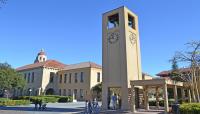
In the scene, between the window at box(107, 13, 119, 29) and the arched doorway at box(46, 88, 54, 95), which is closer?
the window at box(107, 13, 119, 29)

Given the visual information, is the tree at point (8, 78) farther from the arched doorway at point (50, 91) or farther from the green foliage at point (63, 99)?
the arched doorway at point (50, 91)

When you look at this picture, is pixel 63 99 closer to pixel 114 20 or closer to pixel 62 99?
pixel 62 99

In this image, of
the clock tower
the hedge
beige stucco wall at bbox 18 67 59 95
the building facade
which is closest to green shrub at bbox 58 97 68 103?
the building facade

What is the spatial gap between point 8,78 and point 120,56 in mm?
24398

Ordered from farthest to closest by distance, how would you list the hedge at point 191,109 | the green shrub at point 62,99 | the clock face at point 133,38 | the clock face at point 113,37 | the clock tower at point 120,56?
1. the green shrub at point 62,99
2. the clock face at point 133,38
3. the clock face at point 113,37
4. the clock tower at point 120,56
5. the hedge at point 191,109

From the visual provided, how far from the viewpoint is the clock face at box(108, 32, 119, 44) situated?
85.1 ft

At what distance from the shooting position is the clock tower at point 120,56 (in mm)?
24219

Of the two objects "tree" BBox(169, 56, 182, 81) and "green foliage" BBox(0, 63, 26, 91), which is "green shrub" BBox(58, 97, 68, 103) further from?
"tree" BBox(169, 56, 182, 81)

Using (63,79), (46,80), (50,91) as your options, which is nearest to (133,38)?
(63,79)

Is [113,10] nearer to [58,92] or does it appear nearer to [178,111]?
[178,111]

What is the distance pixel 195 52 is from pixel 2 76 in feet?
103

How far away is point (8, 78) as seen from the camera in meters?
40.3

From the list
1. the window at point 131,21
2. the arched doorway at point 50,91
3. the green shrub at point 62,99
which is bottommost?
the green shrub at point 62,99

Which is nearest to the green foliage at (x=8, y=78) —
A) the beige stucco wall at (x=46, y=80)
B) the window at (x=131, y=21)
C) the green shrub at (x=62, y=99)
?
the beige stucco wall at (x=46, y=80)
